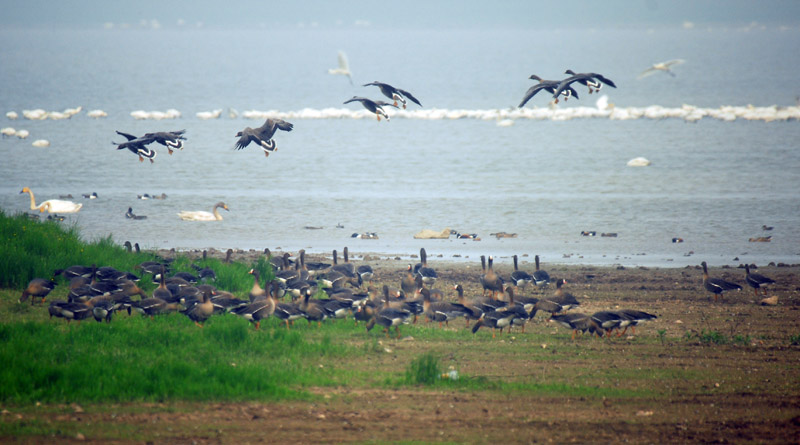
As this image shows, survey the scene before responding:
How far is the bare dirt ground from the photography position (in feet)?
33.6

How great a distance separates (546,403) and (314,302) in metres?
5.92

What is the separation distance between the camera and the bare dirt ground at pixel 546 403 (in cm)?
1023

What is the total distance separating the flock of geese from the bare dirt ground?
44 cm

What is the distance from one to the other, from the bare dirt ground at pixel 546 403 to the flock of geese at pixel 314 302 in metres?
0.44

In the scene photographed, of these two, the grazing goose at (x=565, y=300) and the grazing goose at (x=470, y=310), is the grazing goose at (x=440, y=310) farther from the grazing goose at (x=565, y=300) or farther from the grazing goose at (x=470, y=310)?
the grazing goose at (x=565, y=300)

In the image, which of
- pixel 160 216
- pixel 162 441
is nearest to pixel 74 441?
pixel 162 441

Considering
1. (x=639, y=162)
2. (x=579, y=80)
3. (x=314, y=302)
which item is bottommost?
(x=314, y=302)

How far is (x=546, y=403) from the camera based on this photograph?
11.4 m

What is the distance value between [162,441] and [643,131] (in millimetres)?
56854

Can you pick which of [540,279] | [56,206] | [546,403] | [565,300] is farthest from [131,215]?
[546,403]

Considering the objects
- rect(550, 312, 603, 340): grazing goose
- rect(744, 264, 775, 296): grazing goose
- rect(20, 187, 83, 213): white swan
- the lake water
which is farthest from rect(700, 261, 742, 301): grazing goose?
rect(20, 187, 83, 213): white swan

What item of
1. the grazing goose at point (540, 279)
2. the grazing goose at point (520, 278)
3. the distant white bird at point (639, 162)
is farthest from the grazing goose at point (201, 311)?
the distant white bird at point (639, 162)

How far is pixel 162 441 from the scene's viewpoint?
9.85 m

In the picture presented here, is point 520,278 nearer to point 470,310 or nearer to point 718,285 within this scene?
point 470,310
